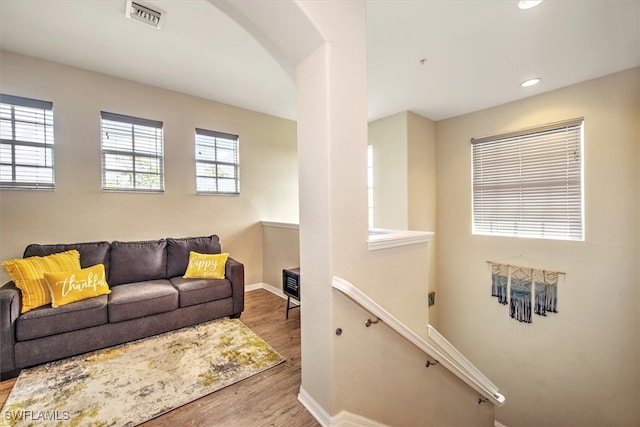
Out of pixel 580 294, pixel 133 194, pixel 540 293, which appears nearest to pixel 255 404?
pixel 133 194

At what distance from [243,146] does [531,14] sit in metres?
3.57

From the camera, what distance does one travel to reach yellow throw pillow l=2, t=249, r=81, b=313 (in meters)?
2.13

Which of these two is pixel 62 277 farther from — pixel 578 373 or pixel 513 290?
pixel 578 373

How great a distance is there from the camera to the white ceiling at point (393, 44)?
1987 millimetres

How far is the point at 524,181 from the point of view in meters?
3.66

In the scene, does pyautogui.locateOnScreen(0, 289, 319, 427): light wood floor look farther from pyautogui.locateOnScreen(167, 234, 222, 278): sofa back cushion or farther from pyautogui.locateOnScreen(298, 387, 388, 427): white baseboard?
pyautogui.locateOnScreen(167, 234, 222, 278): sofa back cushion

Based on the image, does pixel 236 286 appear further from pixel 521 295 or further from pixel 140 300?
pixel 521 295

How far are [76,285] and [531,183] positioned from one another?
17.8ft

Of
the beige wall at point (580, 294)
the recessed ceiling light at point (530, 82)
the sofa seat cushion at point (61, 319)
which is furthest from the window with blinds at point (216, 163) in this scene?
the recessed ceiling light at point (530, 82)

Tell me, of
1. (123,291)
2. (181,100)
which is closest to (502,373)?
(123,291)

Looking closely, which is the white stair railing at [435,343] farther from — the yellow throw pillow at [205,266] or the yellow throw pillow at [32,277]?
the yellow throw pillow at [32,277]

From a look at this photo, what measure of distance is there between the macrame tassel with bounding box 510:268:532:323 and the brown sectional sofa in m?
3.72

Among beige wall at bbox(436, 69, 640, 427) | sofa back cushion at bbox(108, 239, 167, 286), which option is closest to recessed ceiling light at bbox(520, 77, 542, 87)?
beige wall at bbox(436, 69, 640, 427)

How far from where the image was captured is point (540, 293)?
135 inches
